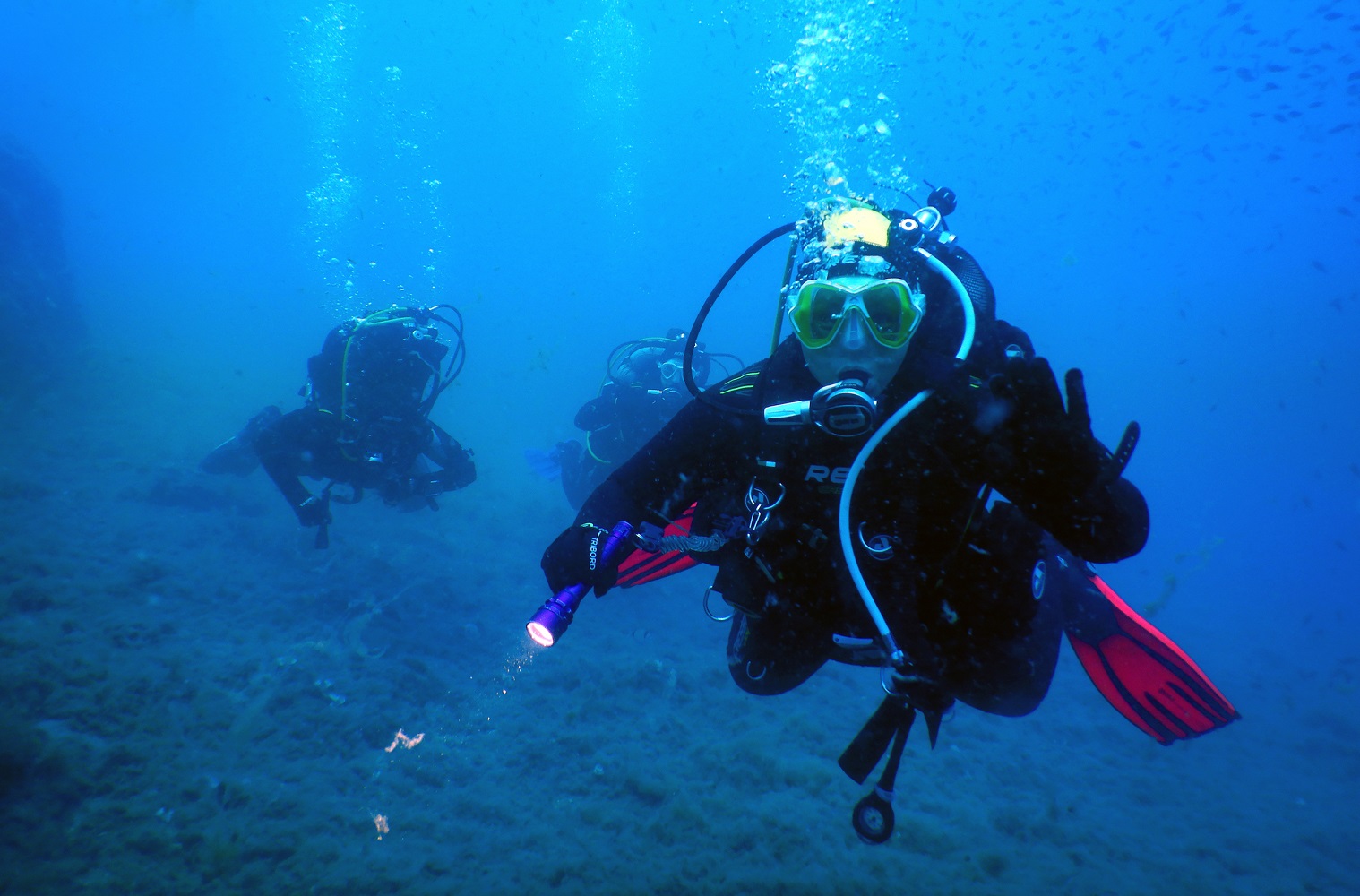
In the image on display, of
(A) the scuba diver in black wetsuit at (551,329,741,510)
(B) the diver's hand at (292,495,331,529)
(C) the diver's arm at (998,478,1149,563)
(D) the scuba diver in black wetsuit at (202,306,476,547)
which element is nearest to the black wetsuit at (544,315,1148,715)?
(C) the diver's arm at (998,478,1149,563)

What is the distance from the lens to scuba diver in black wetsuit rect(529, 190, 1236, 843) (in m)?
1.78

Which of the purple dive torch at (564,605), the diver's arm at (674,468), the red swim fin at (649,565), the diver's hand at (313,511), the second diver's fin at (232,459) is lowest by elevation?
the second diver's fin at (232,459)

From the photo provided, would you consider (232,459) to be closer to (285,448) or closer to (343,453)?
(285,448)

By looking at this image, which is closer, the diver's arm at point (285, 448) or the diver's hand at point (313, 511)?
the diver's hand at point (313, 511)

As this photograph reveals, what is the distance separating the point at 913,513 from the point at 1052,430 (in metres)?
0.56

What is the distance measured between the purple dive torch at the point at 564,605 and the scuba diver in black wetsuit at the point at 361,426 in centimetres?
510

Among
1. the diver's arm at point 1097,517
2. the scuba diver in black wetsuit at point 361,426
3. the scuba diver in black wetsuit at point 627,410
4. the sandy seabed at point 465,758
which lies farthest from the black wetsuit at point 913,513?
the scuba diver in black wetsuit at point 627,410

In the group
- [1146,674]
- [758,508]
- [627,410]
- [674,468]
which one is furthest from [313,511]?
[1146,674]

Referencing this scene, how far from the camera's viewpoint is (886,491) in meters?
2.12

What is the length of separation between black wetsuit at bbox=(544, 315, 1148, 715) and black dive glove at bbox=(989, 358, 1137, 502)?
0.08 feet

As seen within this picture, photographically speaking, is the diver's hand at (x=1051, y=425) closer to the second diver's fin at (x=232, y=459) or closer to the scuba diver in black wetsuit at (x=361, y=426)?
the scuba diver in black wetsuit at (x=361, y=426)

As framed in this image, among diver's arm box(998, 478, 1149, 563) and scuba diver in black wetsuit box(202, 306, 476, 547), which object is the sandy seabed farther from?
diver's arm box(998, 478, 1149, 563)

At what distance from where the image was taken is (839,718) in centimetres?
638

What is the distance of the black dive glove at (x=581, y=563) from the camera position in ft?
6.61
